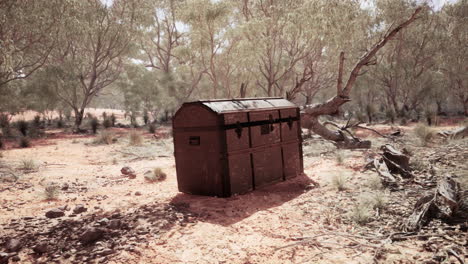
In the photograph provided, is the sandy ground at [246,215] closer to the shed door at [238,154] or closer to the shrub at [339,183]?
the shrub at [339,183]

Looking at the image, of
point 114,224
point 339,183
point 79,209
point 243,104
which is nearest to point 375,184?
point 339,183

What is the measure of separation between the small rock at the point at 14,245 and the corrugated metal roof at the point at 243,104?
9.26 feet

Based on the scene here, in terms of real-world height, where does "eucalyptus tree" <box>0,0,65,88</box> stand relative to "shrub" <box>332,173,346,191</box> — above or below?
above

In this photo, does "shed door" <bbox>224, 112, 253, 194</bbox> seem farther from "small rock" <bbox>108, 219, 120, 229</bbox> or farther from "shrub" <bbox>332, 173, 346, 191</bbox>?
"small rock" <bbox>108, 219, 120, 229</bbox>

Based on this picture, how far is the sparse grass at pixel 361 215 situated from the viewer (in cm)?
328

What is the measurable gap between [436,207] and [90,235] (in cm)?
375

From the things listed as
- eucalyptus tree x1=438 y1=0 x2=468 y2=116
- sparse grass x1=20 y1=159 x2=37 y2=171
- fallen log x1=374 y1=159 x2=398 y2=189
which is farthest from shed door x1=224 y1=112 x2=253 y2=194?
eucalyptus tree x1=438 y1=0 x2=468 y2=116

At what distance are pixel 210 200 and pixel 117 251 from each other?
1729 millimetres

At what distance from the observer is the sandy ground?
2.72 metres

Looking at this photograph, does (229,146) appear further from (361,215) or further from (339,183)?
(361,215)

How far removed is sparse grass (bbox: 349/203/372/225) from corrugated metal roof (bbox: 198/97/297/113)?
7.38 feet

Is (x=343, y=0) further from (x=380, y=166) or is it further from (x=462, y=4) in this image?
(x=462, y=4)

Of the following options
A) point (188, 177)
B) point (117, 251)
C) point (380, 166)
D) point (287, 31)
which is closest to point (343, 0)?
point (287, 31)

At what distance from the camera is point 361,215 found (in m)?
3.30
